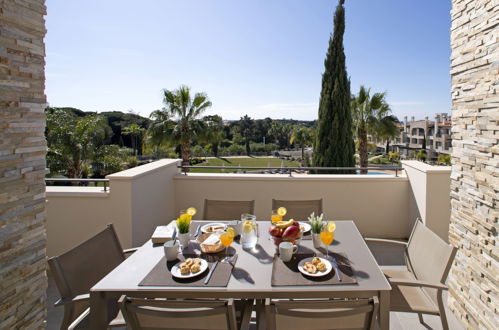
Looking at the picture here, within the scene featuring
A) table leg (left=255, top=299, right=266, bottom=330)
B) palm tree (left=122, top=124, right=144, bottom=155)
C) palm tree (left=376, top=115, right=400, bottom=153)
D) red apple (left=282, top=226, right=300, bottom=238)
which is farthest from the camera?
palm tree (left=122, top=124, right=144, bottom=155)

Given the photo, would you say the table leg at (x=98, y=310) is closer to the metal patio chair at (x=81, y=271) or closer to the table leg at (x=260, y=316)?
the metal patio chair at (x=81, y=271)

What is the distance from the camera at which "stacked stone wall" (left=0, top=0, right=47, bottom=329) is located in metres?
1.43

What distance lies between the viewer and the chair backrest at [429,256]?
1.94 meters

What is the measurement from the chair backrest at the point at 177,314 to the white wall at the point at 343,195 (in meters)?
2.89

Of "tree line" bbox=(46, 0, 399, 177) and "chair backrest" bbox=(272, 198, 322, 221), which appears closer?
"chair backrest" bbox=(272, 198, 322, 221)

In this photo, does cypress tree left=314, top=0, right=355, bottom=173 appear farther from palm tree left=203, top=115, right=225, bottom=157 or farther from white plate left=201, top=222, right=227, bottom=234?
white plate left=201, top=222, right=227, bottom=234

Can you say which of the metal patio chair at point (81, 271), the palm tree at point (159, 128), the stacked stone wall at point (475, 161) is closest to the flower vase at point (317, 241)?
the stacked stone wall at point (475, 161)

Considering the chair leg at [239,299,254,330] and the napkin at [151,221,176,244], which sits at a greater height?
the napkin at [151,221,176,244]

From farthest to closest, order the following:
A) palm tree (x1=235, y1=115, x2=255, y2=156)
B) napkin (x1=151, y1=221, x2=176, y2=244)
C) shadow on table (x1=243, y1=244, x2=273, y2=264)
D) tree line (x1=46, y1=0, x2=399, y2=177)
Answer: palm tree (x1=235, y1=115, x2=255, y2=156), tree line (x1=46, y1=0, x2=399, y2=177), napkin (x1=151, y1=221, x2=176, y2=244), shadow on table (x1=243, y1=244, x2=273, y2=264)

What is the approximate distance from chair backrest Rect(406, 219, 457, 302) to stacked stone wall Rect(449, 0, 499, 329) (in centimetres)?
33

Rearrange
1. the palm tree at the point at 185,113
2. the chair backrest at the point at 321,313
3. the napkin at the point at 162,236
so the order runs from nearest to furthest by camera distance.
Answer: the chair backrest at the point at 321,313 → the napkin at the point at 162,236 → the palm tree at the point at 185,113

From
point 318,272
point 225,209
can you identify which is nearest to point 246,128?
point 225,209

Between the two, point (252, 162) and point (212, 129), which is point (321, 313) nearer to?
point (212, 129)

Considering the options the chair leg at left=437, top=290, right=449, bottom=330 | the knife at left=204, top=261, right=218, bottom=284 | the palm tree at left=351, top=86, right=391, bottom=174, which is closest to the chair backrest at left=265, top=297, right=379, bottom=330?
the knife at left=204, top=261, right=218, bottom=284
